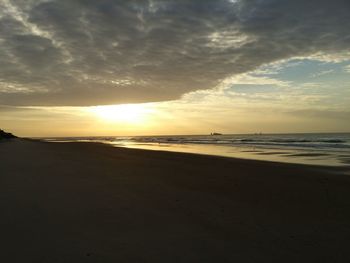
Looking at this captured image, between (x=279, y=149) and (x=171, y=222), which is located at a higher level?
(x=279, y=149)

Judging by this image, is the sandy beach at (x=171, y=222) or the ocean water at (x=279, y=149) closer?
Result: the sandy beach at (x=171, y=222)

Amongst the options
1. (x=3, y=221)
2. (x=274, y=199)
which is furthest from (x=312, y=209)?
(x=3, y=221)

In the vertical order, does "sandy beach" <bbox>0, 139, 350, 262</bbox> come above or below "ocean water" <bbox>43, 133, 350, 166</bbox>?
below

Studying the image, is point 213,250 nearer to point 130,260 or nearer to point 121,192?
point 130,260

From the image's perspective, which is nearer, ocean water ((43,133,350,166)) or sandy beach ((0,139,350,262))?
sandy beach ((0,139,350,262))

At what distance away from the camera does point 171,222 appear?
625 centimetres

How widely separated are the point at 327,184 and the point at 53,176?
10021 mm

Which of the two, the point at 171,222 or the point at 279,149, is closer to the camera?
the point at 171,222

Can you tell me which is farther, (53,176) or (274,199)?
(53,176)

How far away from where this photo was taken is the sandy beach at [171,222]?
15.5 feet

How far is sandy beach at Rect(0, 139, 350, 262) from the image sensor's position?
4.73 m

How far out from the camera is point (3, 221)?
20.2ft

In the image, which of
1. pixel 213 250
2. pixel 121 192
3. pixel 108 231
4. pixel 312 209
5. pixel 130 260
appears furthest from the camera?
pixel 121 192

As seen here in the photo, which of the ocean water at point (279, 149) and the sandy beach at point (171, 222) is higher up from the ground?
the ocean water at point (279, 149)
